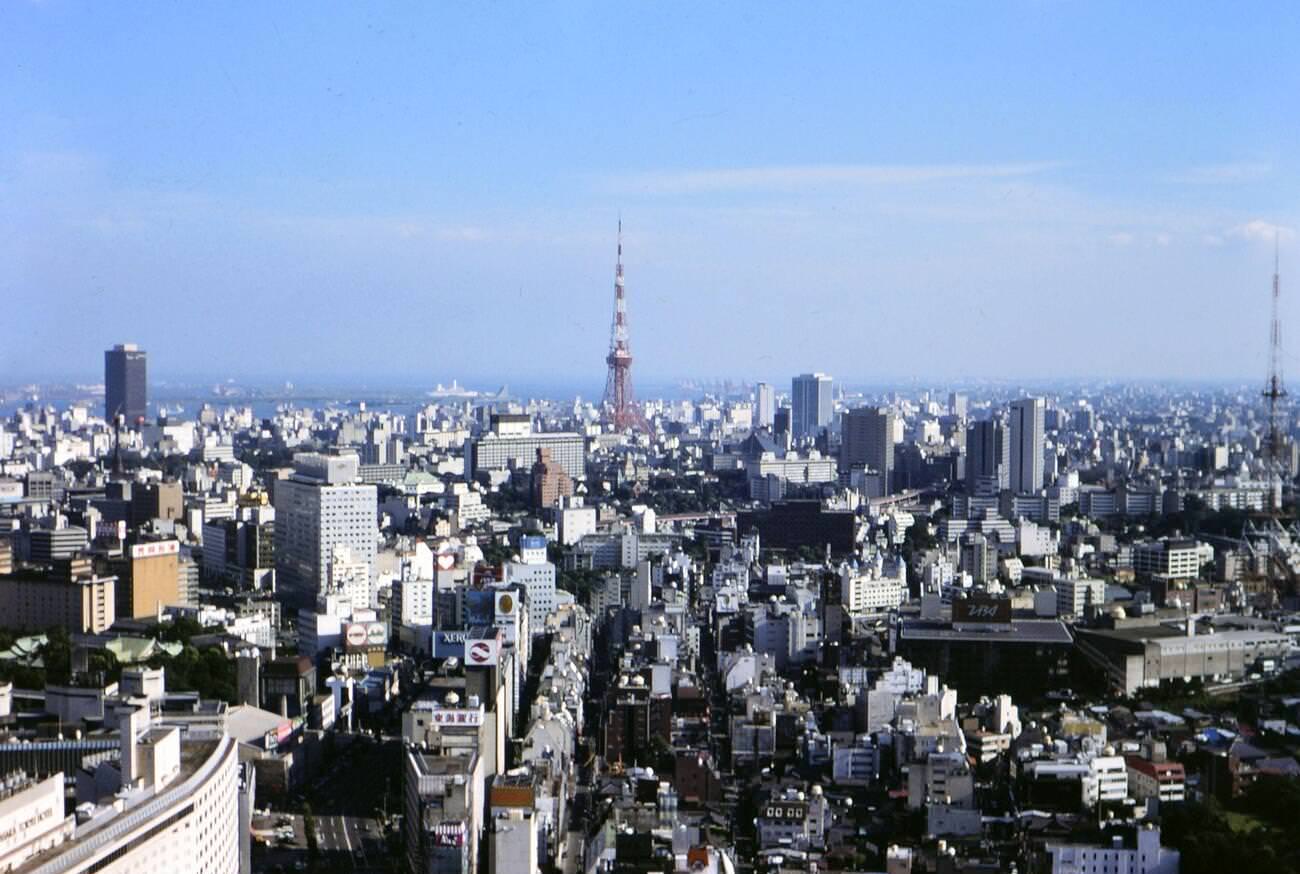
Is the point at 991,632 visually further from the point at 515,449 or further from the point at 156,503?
the point at 515,449

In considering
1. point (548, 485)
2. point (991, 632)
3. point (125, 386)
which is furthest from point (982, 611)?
point (125, 386)

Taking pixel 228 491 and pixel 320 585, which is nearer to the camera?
pixel 320 585

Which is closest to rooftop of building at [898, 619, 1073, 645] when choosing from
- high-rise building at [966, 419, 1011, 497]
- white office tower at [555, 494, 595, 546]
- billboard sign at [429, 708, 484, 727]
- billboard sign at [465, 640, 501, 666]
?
billboard sign at [465, 640, 501, 666]

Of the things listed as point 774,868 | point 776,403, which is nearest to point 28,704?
point 774,868

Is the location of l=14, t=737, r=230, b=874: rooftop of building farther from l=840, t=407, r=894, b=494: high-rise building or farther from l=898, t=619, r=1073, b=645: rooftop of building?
l=840, t=407, r=894, b=494: high-rise building

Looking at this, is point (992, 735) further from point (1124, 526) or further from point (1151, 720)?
point (1124, 526)

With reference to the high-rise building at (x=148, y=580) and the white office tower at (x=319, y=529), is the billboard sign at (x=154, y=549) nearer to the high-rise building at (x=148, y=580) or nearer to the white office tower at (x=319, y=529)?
the high-rise building at (x=148, y=580)
